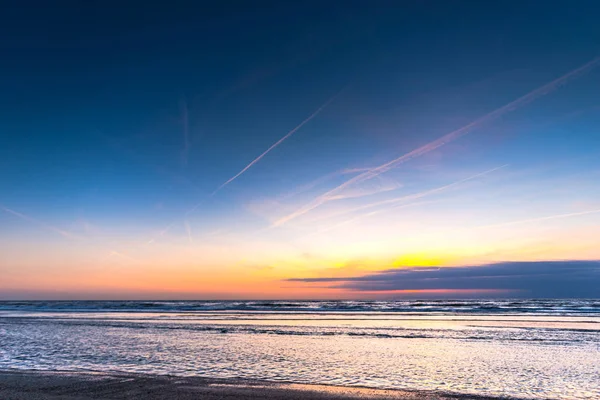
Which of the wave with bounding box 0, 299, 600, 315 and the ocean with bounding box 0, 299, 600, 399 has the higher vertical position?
the ocean with bounding box 0, 299, 600, 399

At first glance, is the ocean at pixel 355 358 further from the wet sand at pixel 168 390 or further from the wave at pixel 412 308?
the wave at pixel 412 308

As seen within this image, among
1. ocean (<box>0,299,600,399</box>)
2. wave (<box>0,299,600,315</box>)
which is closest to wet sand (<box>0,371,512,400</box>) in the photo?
ocean (<box>0,299,600,399</box>)

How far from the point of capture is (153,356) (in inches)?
756

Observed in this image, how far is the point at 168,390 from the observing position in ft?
39.8

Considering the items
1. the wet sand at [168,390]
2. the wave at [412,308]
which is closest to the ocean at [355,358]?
the wet sand at [168,390]

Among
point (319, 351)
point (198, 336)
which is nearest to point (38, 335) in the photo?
point (198, 336)

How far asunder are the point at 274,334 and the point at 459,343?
1220 cm

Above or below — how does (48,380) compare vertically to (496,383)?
above

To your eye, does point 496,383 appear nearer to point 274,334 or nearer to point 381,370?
point 381,370

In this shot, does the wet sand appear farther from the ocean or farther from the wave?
the wave

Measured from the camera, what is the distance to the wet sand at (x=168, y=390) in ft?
37.3

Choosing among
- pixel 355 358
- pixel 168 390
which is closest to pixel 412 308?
pixel 355 358

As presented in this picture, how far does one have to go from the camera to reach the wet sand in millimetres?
11375

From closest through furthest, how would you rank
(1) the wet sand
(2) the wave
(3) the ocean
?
(1) the wet sand
(3) the ocean
(2) the wave
